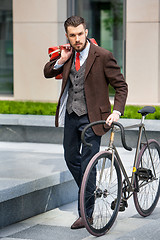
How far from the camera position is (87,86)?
5.73m

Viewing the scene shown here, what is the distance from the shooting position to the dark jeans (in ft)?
19.0

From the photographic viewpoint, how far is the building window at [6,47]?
1535cm

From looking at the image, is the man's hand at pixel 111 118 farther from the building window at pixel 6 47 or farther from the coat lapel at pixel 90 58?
the building window at pixel 6 47

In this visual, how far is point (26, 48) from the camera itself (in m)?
14.6

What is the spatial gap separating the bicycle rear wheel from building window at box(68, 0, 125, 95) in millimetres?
8794

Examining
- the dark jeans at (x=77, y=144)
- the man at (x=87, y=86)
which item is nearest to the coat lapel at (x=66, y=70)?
the man at (x=87, y=86)

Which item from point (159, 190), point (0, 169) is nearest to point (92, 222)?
point (159, 190)

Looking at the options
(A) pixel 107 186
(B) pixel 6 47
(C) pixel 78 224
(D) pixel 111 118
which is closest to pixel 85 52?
(D) pixel 111 118

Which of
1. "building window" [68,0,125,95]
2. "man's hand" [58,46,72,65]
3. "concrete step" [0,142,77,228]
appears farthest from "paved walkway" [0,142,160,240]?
"building window" [68,0,125,95]

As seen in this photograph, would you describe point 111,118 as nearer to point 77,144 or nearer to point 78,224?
point 77,144

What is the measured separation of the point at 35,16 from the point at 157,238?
9617 millimetres

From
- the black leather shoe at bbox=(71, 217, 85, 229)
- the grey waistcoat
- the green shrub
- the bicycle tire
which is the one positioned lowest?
the black leather shoe at bbox=(71, 217, 85, 229)

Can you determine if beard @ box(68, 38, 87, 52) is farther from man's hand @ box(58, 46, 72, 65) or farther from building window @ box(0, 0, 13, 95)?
building window @ box(0, 0, 13, 95)

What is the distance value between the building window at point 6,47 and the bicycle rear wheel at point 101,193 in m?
10.00
